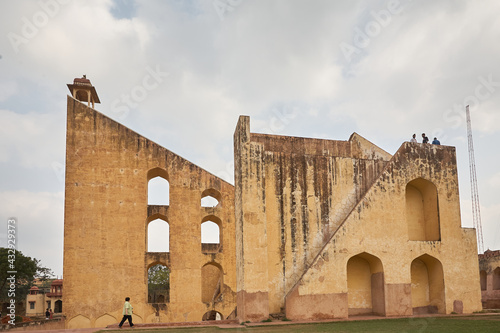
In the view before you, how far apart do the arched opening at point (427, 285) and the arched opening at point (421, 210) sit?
0.77 meters

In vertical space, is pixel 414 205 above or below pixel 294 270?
above

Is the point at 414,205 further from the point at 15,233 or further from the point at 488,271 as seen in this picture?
the point at 488,271

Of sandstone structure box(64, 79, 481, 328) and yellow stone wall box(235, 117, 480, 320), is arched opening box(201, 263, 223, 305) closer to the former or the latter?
sandstone structure box(64, 79, 481, 328)

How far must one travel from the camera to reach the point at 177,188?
64.3ft

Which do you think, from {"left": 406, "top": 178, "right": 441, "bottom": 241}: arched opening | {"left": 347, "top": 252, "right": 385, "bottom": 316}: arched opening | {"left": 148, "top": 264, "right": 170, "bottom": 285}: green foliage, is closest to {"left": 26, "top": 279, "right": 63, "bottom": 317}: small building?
{"left": 148, "top": 264, "right": 170, "bottom": 285}: green foliage

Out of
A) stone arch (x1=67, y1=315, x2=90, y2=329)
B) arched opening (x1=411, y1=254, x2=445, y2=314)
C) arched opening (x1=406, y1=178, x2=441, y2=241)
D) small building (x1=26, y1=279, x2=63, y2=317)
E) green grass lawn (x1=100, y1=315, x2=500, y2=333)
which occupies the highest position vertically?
arched opening (x1=406, y1=178, x2=441, y2=241)

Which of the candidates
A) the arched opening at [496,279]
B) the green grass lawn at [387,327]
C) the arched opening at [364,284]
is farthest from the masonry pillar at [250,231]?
the arched opening at [496,279]

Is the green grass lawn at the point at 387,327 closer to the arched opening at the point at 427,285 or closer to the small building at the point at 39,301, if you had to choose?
the arched opening at the point at 427,285

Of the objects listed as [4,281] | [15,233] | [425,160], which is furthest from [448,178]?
[4,281]

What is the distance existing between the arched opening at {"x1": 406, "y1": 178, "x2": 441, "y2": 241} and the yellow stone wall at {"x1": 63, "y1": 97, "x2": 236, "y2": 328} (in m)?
8.06

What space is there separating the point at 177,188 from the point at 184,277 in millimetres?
3640

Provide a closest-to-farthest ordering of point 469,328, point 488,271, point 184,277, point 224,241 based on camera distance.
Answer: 1. point 469,328
2. point 184,277
3. point 224,241
4. point 488,271

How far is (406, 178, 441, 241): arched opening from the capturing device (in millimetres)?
14571

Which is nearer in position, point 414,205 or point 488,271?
point 414,205
